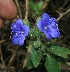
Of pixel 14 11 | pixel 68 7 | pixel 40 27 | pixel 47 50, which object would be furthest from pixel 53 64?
pixel 68 7

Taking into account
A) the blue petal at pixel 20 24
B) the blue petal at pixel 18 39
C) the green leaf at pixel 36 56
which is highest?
the blue petal at pixel 20 24

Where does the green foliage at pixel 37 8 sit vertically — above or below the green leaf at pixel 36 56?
above

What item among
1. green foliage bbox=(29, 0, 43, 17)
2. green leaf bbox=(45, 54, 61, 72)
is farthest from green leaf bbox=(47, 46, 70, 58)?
green foliage bbox=(29, 0, 43, 17)

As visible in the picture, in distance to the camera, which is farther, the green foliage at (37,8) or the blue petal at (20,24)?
the green foliage at (37,8)

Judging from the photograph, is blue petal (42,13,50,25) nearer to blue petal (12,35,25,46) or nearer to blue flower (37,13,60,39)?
blue flower (37,13,60,39)

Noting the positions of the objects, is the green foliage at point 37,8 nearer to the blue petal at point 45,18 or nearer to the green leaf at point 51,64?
the blue petal at point 45,18

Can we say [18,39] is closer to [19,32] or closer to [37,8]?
[19,32]

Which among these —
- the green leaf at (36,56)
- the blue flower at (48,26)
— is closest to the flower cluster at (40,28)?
the blue flower at (48,26)
